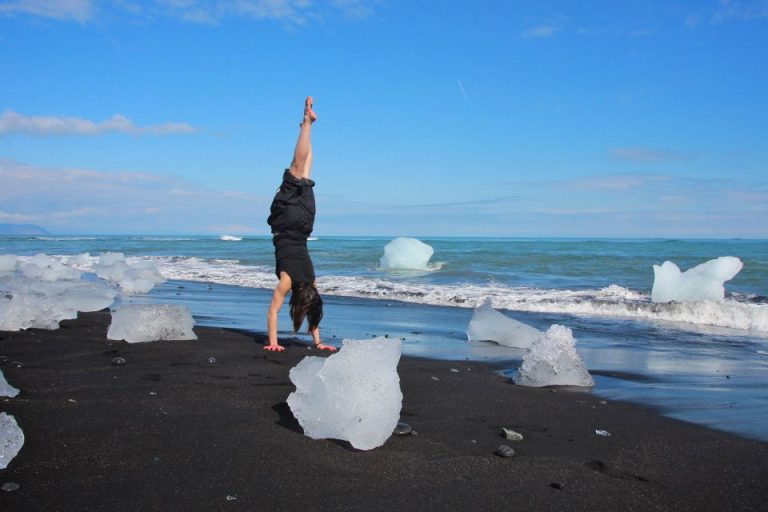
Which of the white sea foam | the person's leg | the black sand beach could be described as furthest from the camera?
the white sea foam

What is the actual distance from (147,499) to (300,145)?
3.24 metres

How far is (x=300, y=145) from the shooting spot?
481 centimetres

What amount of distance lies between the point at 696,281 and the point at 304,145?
9.02 m

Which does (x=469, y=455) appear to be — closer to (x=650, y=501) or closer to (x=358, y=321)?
(x=650, y=501)

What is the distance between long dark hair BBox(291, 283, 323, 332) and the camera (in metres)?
5.24

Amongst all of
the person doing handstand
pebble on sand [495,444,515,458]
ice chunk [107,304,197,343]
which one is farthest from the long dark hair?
pebble on sand [495,444,515,458]

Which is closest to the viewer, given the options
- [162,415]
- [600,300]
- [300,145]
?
[162,415]

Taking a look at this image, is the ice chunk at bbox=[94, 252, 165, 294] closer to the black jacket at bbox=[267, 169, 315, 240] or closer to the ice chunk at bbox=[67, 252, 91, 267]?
the black jacket at bbox=[267, 169, 315, 240]

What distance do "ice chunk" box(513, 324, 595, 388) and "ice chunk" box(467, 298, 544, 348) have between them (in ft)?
5.18

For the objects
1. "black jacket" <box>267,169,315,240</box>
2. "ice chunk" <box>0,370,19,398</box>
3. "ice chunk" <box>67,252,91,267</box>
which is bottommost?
"ice chunk" <box>67,252,91,267</box>

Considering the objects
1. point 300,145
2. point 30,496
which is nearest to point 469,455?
point 30,496

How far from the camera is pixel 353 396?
8.89 feet

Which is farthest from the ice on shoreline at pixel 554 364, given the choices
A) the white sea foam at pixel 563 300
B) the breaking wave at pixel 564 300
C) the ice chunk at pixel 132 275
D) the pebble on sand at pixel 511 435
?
the ice chunk at pixel 132 275

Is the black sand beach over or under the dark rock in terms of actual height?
under
